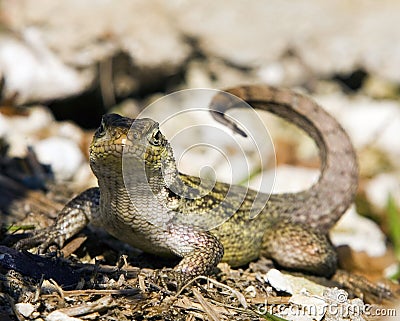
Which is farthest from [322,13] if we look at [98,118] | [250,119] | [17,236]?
[17,236]

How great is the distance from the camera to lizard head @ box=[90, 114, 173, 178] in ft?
15.6

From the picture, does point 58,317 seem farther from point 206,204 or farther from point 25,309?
point 206,204

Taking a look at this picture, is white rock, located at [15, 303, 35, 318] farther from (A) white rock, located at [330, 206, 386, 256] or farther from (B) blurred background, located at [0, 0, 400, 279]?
(A) white rock, located at [330, 206, 386, 256]

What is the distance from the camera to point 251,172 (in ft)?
31.0

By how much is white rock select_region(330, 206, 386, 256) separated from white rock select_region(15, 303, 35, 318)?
4.26 m

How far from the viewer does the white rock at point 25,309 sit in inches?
175

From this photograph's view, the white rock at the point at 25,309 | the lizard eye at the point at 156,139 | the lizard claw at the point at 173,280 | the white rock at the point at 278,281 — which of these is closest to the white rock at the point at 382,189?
the white rock at the point at 278,281

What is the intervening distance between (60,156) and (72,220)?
2.60m

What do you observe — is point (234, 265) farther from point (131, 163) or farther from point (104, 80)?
point (104, 80)

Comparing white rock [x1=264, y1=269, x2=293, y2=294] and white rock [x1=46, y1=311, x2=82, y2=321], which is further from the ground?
white rock [x1=264, y1=269, x2=293, y2=294]

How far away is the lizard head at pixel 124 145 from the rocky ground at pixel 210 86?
3.24ft

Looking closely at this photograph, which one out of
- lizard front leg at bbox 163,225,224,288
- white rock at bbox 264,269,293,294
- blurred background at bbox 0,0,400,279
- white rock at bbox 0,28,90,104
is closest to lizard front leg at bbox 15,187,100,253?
lizard front leg at bbox 163,225,224,288

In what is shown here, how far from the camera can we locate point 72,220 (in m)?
5.79

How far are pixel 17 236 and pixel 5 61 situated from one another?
14.1ft
